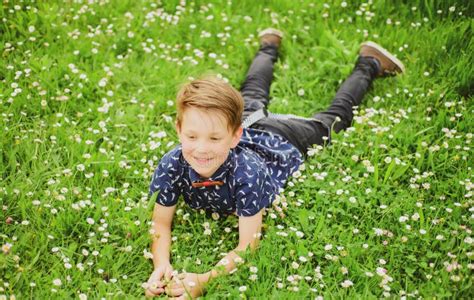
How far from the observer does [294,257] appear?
12.3ft

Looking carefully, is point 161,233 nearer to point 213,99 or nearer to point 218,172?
point 218,172

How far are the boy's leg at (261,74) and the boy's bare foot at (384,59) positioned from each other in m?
0.89

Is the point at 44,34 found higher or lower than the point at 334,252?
higher

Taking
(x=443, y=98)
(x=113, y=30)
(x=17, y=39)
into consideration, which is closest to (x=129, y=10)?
(x=113, y=30)

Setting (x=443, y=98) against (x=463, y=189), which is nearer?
(x=463, y=189)

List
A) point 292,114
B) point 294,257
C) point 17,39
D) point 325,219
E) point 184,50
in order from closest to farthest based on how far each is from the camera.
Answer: point 294,257 → point 325,219 → point 292,114 → point 17,39 → point 184,50

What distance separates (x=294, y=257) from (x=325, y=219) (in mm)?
482

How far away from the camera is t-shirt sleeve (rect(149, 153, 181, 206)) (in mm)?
3855

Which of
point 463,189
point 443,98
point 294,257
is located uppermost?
point 443,98

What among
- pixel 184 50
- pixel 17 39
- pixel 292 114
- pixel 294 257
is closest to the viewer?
pixel 294 257

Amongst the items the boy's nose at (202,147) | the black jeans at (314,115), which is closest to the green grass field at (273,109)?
the black jeans at (314,115)

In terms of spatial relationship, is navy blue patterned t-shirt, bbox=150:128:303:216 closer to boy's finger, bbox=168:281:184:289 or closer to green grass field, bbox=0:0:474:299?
green grass field, bbox=0:0:474:299

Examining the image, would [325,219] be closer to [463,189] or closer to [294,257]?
[294,257]

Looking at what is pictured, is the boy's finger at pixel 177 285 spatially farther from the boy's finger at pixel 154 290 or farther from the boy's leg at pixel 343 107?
the boy's leg at pixel 343 107
